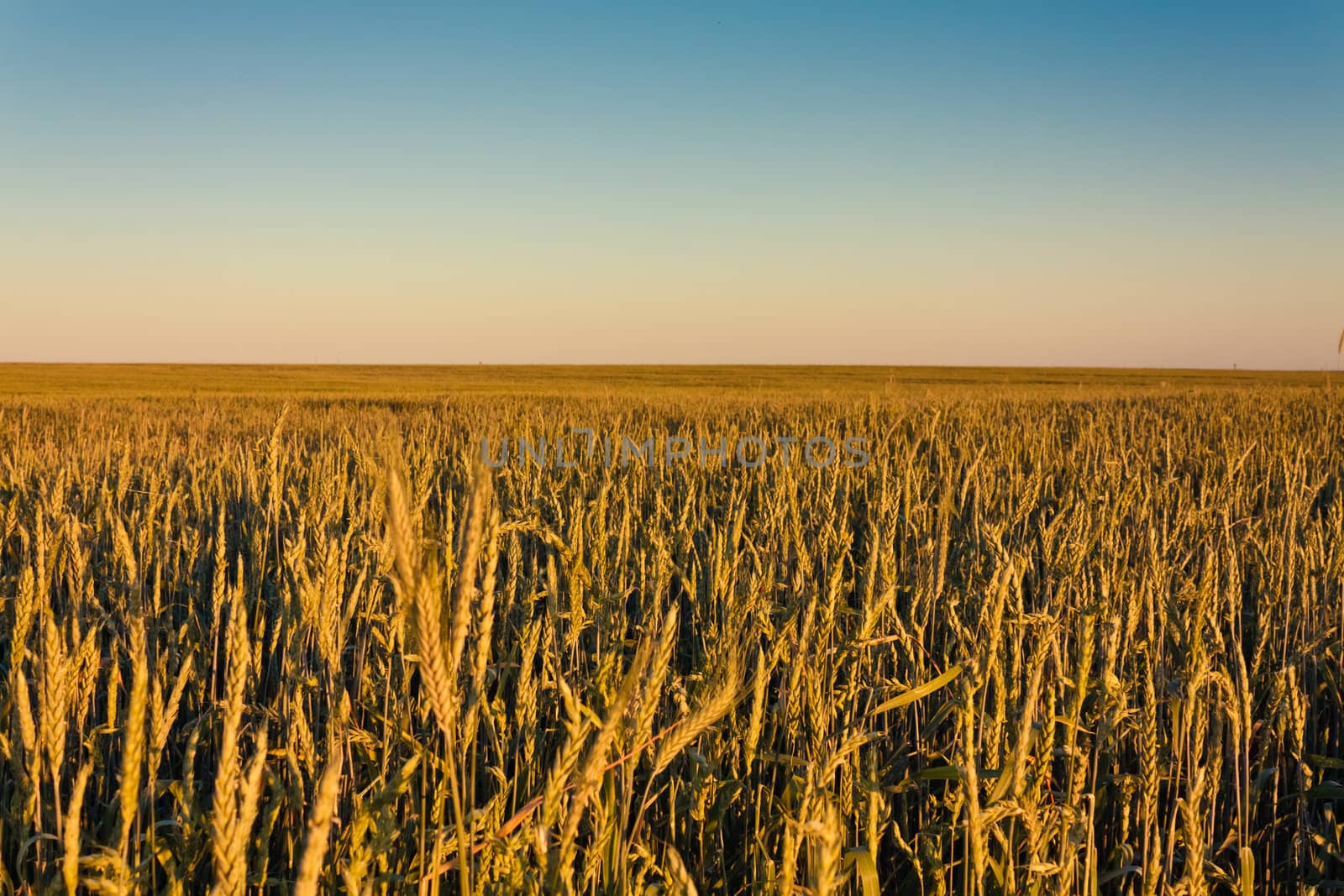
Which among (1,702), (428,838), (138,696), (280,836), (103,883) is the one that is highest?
(138,696)

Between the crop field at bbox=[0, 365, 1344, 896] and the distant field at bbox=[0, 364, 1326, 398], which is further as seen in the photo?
the distant field at bbox=[0, 364, 1326, 398]

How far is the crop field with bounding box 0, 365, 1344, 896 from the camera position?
0.76 metres

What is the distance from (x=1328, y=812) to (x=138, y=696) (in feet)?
6.33

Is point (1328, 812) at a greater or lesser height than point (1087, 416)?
lesser

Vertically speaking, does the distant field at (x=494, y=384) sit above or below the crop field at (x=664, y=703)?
above

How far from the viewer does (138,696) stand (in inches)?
25.0

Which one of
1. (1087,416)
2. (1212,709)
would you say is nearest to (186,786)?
(1212,709)

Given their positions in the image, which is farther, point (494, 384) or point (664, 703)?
point (494, 384)

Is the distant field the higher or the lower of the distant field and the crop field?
the higher

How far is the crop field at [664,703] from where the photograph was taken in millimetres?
760

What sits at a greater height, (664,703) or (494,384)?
(494,384)

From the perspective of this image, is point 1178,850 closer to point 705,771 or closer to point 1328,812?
point 1328,812

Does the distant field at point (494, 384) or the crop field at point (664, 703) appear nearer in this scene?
the crop field at point (664, 703)

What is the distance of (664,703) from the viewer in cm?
194
